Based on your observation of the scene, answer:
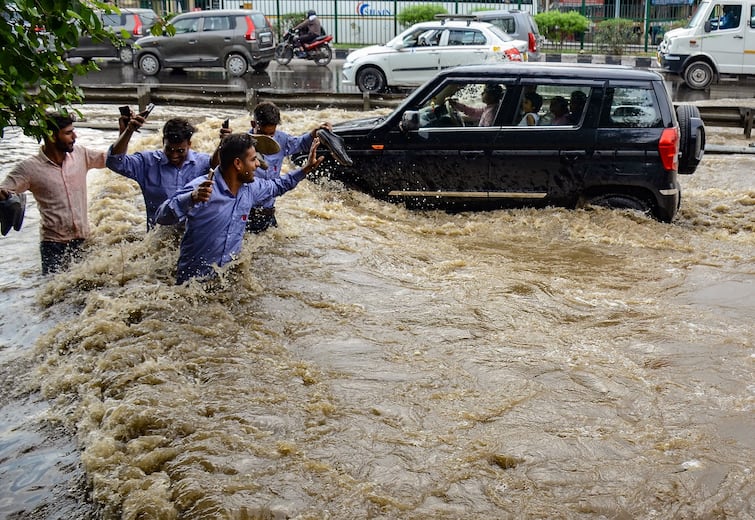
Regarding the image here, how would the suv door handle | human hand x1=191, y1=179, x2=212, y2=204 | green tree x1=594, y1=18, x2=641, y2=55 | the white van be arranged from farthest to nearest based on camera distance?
green tree x1=594, y1=18, x2=641, y2=55
the white van
the suv door handle
human hand x1=191, y1=179, x2=212, y2=204

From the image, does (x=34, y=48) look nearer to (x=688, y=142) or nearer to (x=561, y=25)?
(x=688, y=142)

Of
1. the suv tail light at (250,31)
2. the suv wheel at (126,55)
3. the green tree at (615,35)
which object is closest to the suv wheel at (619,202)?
the suv tail light at (250,31)

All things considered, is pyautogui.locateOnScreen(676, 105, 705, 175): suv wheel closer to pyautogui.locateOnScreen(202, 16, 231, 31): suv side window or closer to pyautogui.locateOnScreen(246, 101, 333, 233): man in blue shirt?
pyautogui.locateOnScreen(246, 101, 333, 233): man in blue shirt

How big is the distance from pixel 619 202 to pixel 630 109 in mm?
927

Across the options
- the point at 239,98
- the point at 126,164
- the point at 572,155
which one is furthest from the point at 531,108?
the point at 239,98

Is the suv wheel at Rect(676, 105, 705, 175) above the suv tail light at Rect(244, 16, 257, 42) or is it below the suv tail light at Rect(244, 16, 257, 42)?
below

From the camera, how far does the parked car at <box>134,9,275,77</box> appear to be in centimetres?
2262

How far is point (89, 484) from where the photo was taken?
171 inches

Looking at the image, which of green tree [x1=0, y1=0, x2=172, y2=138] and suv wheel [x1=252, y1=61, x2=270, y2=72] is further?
suv wheel [x1=252, y1=61, x2=270, y2=72]

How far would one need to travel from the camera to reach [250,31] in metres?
22.6

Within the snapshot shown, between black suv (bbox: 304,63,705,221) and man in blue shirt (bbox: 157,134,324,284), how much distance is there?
283 centimetres

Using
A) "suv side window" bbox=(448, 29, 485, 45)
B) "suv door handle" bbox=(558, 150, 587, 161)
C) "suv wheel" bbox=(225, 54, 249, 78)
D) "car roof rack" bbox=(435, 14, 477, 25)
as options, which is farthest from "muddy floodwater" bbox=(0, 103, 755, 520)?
"suv wheel" bbox=(225, 54, 249, 78)

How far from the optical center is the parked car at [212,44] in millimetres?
22625

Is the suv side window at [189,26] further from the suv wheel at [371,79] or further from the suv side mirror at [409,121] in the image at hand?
the suv side mirror at [409,121]
